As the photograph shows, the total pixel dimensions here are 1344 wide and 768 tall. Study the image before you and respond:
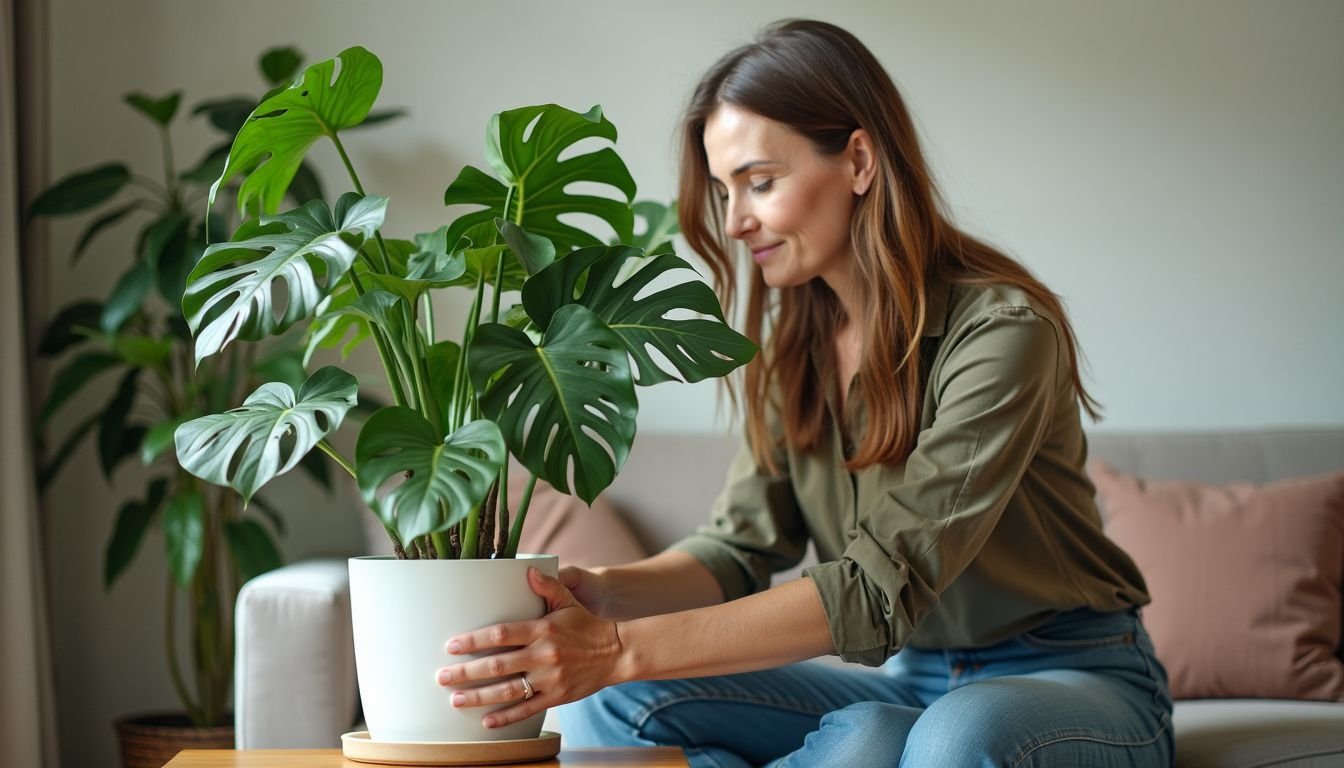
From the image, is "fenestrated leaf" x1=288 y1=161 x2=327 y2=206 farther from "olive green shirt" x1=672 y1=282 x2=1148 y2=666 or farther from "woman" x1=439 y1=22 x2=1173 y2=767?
"olive green shirt" x1=672 y1=282 x2=1148 y2=666

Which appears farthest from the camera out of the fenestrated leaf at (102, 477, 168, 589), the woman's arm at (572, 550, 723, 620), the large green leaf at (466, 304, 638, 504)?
the fenestrated leaf at (102, 477, 168, 589)

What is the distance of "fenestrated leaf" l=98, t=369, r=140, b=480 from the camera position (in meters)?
2.46

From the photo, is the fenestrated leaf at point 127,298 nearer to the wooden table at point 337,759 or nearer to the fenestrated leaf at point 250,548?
the fenestrated leaf at point 250,548

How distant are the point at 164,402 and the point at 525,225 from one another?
1.44 m

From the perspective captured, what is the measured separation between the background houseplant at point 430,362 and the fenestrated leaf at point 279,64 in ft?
4.46

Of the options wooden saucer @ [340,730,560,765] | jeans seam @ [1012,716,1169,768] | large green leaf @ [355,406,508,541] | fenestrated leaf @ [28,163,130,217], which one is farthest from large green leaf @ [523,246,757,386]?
fenestrated leaf @ [28,163,130,217]

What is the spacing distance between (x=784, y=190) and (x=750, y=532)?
46 centimetres

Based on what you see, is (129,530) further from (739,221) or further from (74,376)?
(739,221)

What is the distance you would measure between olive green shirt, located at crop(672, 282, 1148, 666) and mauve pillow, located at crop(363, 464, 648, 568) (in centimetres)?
49

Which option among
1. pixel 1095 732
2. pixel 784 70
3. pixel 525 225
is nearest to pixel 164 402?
pixel 525 225

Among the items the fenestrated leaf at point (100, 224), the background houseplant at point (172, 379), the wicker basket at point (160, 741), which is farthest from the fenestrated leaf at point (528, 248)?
the fenestrated leaf at point (100, 224)

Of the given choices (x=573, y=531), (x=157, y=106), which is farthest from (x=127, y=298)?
(x=573, y=531)

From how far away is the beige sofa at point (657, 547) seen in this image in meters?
1.57

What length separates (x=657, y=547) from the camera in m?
2.39
